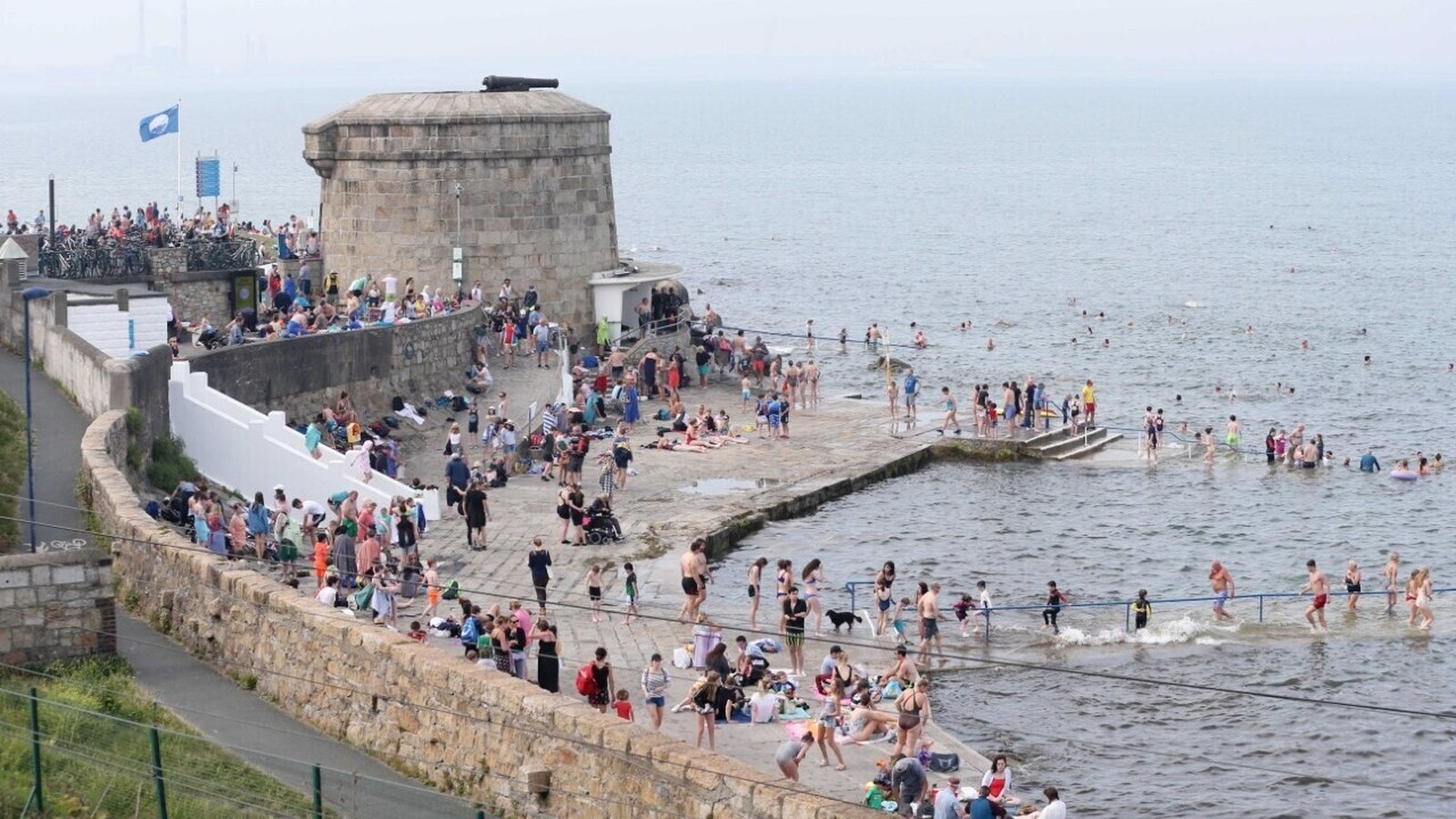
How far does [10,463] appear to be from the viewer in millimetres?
22125

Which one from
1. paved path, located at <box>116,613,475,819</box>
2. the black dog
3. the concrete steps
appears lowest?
the black dog

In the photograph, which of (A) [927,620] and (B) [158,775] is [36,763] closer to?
(B) [158,775]

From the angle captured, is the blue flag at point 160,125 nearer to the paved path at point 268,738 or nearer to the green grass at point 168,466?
the green grass at point 168,466

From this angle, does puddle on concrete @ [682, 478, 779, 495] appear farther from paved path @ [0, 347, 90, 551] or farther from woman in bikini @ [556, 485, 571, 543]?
paved path @ [0, 347, 90, 551]

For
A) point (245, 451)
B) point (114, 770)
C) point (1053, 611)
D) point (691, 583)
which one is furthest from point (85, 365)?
point (1053, 611)

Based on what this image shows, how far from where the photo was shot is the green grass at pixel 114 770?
1459 cm

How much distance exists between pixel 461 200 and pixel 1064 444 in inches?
524

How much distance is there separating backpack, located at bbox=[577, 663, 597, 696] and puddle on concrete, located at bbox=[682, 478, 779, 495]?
47.3 feet

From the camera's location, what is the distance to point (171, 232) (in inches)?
1545

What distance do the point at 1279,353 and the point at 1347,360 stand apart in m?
2.10

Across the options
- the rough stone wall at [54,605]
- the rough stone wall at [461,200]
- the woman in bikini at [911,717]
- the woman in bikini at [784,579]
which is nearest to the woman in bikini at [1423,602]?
the woman in bikini at [784,579]

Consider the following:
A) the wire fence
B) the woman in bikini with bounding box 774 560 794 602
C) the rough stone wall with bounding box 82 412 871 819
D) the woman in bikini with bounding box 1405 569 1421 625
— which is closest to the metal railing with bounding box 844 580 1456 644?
the woman in bikini with bounding box 1405 569 1421 625

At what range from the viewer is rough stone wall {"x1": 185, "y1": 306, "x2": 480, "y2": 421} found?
103ft

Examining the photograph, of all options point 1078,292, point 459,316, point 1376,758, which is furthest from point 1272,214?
point 1376,758
